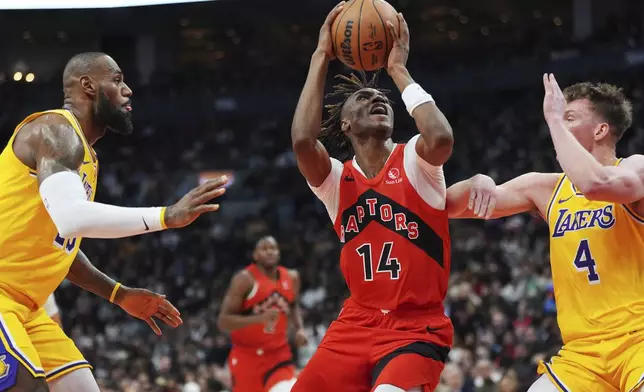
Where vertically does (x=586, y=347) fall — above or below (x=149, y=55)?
below

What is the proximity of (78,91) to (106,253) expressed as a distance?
14.3 m

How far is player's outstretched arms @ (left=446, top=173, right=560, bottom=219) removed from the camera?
15.5ft

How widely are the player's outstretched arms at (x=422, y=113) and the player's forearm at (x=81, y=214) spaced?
1.36m

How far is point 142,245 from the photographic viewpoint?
1884 centimetres

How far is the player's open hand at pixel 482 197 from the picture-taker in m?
4.71

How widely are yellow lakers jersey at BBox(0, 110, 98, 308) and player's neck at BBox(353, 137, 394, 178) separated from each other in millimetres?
1492

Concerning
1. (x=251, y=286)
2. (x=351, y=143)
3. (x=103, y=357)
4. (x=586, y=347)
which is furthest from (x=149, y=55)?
(x=586, y=347)

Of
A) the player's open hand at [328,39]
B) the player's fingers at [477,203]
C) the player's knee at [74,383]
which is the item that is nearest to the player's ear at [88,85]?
the player's open hand at [328,39]

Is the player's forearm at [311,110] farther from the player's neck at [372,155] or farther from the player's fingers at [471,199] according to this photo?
the player's fingers at [471,199]

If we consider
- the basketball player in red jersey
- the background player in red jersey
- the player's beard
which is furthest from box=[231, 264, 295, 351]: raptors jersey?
the player's beard

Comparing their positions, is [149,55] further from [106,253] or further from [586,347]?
[586,347]

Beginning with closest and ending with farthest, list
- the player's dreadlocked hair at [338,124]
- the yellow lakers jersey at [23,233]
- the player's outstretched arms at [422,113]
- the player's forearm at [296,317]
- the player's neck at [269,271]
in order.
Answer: the yellow lakers jersey at [23,233] → the player's outstretched arms at [422,113] → the player's dreadlocked hair at [338,124] → the player's neck at [269,271] → the player's forearm at [296,317]

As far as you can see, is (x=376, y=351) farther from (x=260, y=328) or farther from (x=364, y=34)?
(x=260, y=328)

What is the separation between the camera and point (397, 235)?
15.3 feet
